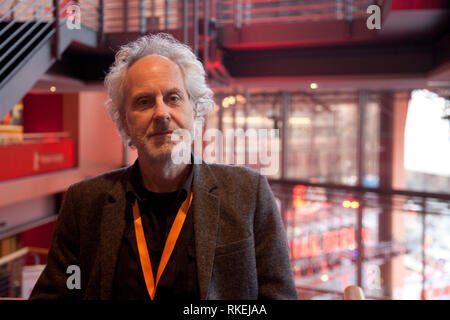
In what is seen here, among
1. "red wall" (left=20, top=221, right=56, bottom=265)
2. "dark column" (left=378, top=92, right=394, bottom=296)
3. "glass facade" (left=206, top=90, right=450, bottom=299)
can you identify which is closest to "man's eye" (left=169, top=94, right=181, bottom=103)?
"glass facade" (left=206, top=90, right=450, bottom=299)

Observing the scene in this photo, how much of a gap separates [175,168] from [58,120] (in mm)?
9312

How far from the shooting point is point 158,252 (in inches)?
49.6

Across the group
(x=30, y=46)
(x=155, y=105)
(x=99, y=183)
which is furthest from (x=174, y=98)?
(x=30, y=46)

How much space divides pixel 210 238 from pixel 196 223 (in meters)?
0.07

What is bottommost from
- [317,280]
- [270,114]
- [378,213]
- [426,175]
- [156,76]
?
[317,280]

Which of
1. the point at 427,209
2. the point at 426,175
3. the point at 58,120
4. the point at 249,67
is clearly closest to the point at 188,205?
the point at 249,67

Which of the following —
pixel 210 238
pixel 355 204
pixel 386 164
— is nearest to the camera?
pixel 210 238

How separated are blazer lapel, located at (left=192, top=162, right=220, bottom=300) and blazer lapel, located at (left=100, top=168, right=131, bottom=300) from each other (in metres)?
0.25

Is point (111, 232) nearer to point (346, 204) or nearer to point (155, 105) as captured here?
point (155, 105)

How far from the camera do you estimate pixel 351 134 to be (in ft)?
30.1

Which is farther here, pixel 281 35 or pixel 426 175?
pixel 426 175

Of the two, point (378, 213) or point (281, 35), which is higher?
point (281, 35)

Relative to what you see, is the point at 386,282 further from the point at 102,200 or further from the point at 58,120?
the point at 102,200

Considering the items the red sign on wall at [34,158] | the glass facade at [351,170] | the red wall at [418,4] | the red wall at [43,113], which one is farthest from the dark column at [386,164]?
the red wall at [43,113]
